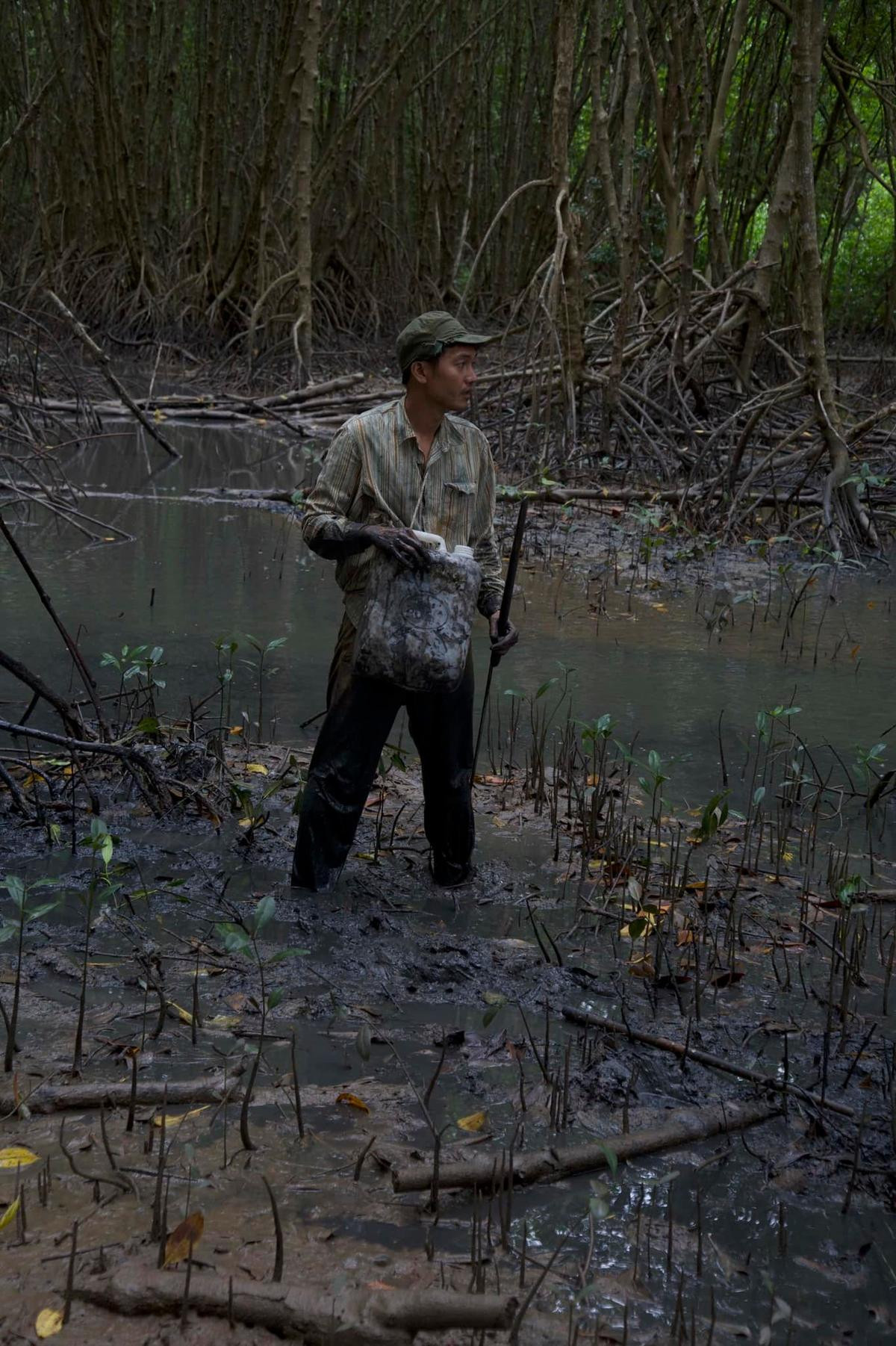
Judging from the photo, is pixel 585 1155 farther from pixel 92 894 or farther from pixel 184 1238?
pixel 92 894

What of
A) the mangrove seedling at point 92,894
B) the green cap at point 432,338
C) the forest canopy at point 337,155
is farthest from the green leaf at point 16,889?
the forest canopy at point 337,155

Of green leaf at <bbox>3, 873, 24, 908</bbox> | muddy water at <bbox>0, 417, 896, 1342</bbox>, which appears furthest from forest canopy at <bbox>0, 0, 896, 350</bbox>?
green leaf at <bbox>3, 873, 24, 908</bbox>

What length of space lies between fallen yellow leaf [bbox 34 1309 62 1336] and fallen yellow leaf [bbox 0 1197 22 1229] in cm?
22

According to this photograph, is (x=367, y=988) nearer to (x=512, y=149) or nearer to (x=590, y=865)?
(x=590, y=865)

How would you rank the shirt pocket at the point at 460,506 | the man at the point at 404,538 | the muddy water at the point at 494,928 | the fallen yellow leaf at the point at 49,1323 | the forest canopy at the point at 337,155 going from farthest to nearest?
the forest canopy at the point at 337,155, the shirt pocket at the point at 460,506, the man at the point at 404,538, the muddy water at the point at 494,928, the fallen yellow leaf at the point at 49,1323

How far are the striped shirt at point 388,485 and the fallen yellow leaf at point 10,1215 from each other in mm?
1841

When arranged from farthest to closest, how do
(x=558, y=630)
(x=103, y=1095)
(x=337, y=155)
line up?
(x=337, y=155), (x=558, y=630), (x=103, y=1095)

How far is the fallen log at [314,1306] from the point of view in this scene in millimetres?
2039

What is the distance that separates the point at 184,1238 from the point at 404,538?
1.82 m

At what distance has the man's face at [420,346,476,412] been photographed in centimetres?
362

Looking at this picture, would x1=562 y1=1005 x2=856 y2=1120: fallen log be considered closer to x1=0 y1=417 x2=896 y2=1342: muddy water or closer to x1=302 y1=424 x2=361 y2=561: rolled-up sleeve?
x1=0 y1=417 x2=896 y2=1342: muddy water

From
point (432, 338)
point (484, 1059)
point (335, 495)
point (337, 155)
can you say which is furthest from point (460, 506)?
point (337, 155)

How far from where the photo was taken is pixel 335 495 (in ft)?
12.3

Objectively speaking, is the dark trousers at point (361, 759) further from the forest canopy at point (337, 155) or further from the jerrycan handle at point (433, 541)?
the forest canopy at point (337, 155)
